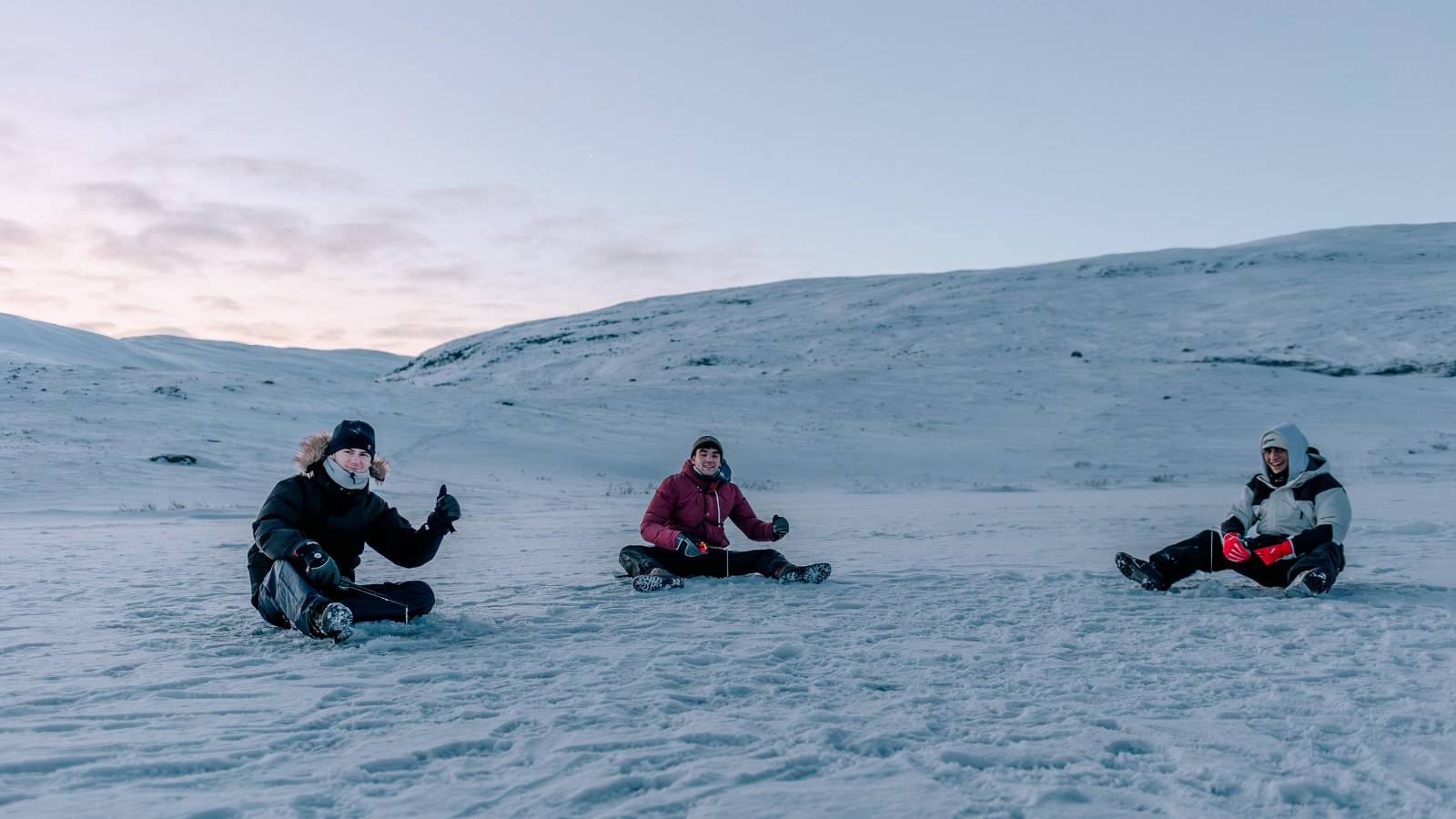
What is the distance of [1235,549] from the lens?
280 inches

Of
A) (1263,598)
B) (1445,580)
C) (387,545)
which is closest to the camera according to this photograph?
(387,545)

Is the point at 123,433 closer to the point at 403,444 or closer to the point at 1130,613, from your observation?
the point at 403,444

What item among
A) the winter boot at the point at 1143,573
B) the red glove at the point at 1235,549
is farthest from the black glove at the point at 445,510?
the red glove at the point at 1235,549

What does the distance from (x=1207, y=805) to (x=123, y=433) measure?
84.7 feet

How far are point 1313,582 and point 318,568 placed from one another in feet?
19.6

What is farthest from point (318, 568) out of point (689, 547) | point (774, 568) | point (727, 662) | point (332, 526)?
point (774, 568)

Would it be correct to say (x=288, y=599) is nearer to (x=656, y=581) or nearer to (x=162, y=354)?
(x=656, y=581)

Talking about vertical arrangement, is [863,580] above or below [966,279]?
below

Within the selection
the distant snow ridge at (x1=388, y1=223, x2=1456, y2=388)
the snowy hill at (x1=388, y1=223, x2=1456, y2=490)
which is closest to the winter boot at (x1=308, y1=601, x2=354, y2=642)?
the snowy hill at (x1=388, y1=223, x2=1456, y2=490)

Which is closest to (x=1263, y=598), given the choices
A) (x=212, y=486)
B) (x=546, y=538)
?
(x=546, y=538)

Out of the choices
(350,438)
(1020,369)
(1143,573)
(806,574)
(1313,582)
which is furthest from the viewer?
(1020,369)

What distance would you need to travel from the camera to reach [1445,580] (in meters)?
7.72

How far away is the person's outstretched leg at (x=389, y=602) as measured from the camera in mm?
5891

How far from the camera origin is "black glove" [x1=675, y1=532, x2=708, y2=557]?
7.65 m
